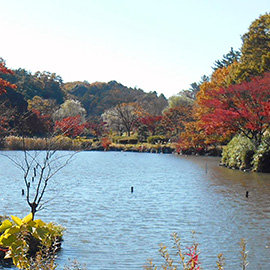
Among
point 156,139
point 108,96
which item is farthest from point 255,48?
point 108,96

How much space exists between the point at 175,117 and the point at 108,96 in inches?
1342

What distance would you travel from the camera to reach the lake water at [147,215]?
9.47 meters

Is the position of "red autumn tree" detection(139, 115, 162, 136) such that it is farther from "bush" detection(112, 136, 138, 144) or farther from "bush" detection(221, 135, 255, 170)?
"bush" detection(221, 135, 255, 170)

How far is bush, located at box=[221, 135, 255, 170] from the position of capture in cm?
2912

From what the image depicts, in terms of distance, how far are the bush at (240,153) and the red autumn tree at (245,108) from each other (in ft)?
1.77

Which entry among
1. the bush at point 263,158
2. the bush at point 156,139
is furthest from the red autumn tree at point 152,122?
the bush at point 263,158

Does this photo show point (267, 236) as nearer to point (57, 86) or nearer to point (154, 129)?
point (154, 129)

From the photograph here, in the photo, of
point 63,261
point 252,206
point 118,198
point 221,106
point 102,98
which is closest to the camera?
point 63,261

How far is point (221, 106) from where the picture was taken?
1227 inches

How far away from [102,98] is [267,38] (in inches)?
2197

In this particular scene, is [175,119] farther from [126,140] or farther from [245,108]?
[245,108]

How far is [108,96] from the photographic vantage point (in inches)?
3455

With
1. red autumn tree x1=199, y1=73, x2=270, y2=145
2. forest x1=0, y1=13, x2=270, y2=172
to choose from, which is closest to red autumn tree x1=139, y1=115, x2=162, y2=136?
forest x1=0, y1=13, x2=270, y2=172

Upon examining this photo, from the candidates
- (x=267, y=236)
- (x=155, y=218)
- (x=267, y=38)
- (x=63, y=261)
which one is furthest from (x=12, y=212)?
(x=267, y=38)
